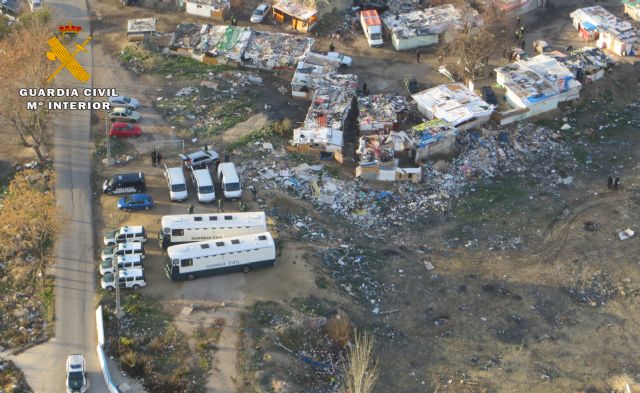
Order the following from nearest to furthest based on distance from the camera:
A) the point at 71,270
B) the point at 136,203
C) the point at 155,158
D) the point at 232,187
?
the point at 71,270
the point at 136,203
the point at 232,187
the point at 155,158

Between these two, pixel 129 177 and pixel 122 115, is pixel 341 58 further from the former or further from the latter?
pixel 129 177

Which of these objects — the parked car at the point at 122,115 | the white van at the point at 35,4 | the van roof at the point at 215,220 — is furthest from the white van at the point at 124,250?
the white van at the point at 35,4

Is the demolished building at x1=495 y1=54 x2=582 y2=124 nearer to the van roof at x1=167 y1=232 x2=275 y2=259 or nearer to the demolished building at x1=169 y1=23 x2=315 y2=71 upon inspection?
the demolished building at x1=169 y1=23 x2=315 y2=71

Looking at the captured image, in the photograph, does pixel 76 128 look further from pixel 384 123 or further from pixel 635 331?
pixel 635 331

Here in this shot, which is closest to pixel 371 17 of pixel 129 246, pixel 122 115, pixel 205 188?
pixel 122 115

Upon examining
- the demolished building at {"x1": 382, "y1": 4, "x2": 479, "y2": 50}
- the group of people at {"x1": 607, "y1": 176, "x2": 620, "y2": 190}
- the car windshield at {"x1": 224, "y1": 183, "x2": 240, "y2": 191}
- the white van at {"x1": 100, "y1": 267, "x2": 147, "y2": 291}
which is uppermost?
the demolished building at {"x1": 382, "y1": 4, "x2": 479, "y2": 50}

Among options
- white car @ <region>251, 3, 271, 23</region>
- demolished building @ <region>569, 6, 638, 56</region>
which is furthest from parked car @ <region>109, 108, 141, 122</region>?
demolished building @ <region>569, 6, 638, 56</region>

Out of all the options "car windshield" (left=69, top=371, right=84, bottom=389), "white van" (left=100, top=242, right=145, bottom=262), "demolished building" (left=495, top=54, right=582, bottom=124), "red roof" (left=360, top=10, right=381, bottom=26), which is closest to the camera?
"car windshield" (left=69, top=371, right=84, bottom=389)
